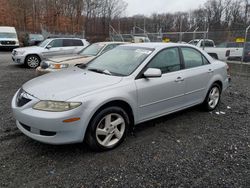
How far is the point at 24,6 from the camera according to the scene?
35625mm

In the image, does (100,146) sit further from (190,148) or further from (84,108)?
(190,148)

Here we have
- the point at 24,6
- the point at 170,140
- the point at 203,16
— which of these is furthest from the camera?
the point at 203,16

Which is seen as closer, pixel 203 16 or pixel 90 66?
pixel 90 66

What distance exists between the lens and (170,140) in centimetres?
349

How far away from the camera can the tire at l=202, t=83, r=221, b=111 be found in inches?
184

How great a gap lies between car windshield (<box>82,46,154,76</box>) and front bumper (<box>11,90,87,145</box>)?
1.09 meters

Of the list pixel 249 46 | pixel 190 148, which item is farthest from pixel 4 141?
pixel 249 46

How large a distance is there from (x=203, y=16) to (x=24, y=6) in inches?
1386

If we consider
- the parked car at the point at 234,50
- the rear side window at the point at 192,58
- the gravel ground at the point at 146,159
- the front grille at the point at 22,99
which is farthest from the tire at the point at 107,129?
the parked car at the point at 234,50

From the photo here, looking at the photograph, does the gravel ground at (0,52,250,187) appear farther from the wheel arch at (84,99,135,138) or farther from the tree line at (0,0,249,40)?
the tree line at (0,0,249,40)

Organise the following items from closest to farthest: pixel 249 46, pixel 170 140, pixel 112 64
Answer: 1. pixel 170 140
2. pixel 112 64
3. pixel 249 46

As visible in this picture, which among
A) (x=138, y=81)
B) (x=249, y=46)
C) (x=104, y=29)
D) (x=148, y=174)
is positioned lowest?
(x=148, y=174)

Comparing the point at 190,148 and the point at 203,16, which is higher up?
the point at 203,16

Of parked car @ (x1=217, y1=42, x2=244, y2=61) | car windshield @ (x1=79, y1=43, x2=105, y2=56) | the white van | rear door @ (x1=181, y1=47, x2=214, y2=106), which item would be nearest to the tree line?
the white van
